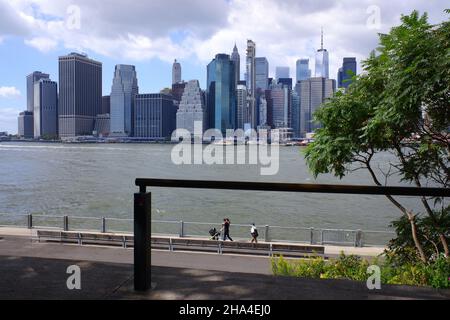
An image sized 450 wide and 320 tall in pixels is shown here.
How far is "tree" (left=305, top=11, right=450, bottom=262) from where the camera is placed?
7.90m

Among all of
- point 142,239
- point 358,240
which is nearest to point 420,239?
point 142,239

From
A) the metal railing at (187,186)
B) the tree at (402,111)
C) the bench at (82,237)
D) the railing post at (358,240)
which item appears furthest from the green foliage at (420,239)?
the bench at (82,237)

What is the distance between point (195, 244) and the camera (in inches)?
760

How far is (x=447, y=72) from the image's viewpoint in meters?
7.28

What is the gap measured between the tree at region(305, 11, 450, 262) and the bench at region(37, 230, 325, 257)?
797 centimetres

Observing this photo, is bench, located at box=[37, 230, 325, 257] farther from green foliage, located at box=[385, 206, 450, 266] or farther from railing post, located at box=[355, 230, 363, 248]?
green foliage, located at box=[385, 206, 450, 266]

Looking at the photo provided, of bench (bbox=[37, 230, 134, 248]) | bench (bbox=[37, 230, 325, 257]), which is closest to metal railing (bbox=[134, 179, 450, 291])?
bench (bbox=[37, 230, 325, 257])

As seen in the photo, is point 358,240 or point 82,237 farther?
point 358,240

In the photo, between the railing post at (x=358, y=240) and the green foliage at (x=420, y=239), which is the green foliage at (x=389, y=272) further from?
the railing post at (x=358, y=240)

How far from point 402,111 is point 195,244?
1300 centimetres

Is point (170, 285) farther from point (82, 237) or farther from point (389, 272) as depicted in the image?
point (82, 237)
